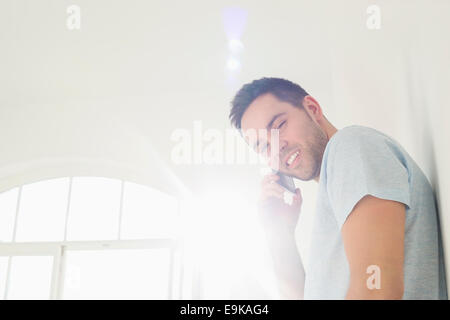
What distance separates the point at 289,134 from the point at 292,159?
8 cm

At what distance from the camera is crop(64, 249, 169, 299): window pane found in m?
2.22

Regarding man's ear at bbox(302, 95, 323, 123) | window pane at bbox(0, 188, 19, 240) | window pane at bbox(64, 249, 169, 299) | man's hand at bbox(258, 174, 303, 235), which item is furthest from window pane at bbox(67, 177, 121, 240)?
man's ear at bbox(302, 95, 323, 123)

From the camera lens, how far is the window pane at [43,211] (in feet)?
7.80

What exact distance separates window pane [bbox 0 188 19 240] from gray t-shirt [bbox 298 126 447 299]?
209cm

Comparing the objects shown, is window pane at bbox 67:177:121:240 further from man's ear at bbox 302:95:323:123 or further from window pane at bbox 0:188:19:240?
man's ear at bbox 302:95:323:123

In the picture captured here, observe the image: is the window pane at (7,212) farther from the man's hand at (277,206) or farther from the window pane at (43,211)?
the man's hand at (277,206)

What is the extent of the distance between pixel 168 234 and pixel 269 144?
1235 mm

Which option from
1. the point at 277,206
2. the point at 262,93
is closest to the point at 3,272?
the point at 277,206

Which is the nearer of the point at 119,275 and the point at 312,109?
the point at 312,109

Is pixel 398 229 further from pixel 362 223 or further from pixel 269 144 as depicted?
pixel 269 144

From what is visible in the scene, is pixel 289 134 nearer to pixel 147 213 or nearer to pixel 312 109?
pixel 312 109

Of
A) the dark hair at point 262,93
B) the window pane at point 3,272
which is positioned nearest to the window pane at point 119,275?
the window pane at point 3,272

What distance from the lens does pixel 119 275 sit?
88.7 inches
